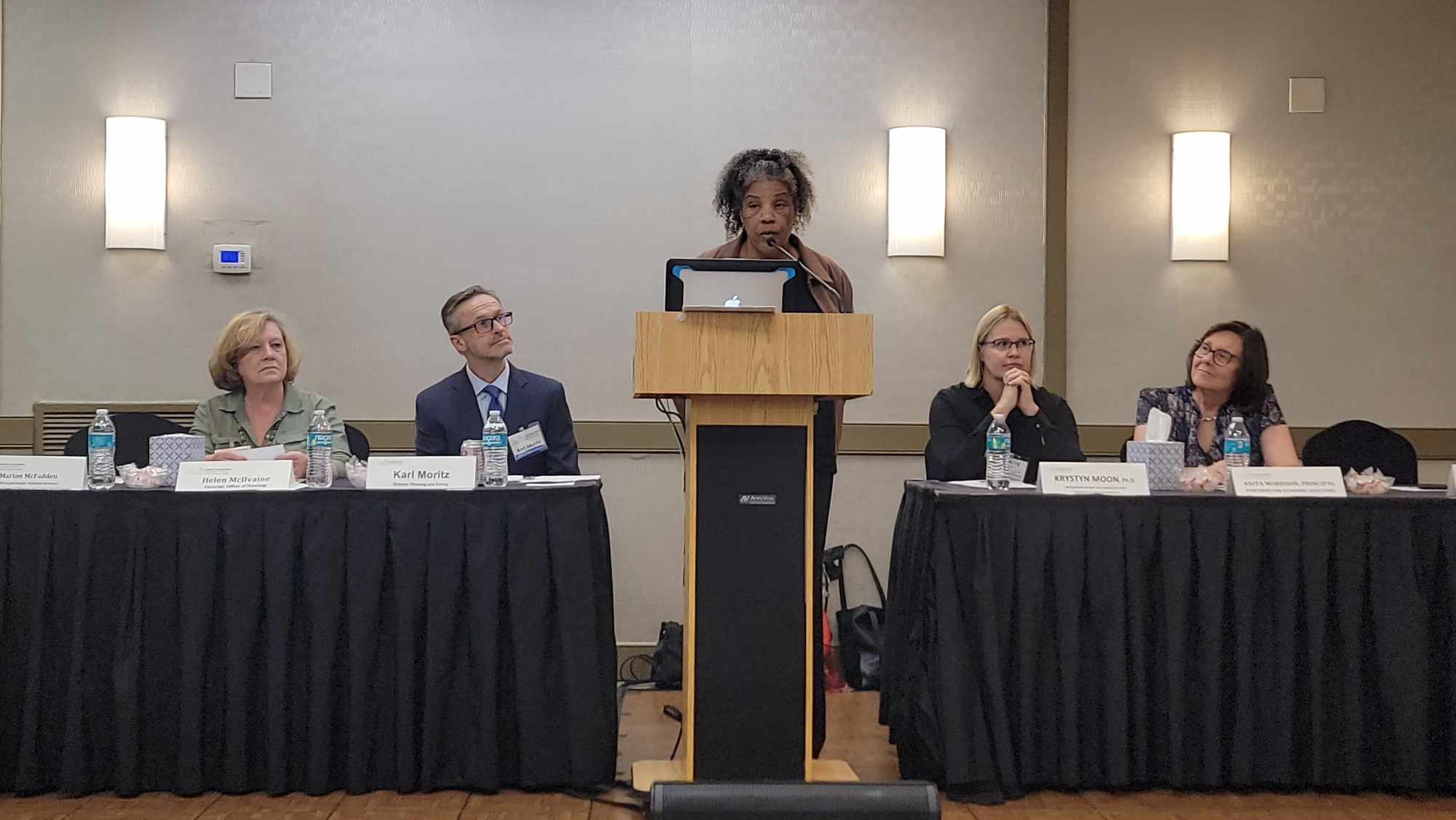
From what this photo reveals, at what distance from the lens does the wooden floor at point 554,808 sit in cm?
273

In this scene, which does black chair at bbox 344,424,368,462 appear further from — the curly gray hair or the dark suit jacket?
the curly gray hair

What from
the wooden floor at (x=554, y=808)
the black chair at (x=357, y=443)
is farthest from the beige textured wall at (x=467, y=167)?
the wooden floor at (x=554, y=808)

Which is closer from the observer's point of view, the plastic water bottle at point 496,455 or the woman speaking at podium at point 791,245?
the plastic water bottle at point 496,455

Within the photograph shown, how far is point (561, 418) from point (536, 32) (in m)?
1.83

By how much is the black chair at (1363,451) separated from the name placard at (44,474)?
142 inches

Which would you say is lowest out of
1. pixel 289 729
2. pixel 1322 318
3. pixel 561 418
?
pixel 289 729

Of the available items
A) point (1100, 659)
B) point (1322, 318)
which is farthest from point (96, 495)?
point (1322, 318)

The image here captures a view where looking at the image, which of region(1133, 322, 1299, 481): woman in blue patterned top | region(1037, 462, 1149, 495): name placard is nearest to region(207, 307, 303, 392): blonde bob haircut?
region(1037, 462, 1149, 495): name placard

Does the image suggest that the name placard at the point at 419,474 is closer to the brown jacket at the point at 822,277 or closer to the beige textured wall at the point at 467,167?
the brown jacket at the point at 822,277

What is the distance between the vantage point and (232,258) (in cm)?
462

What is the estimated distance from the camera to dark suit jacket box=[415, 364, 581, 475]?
3.55 meters

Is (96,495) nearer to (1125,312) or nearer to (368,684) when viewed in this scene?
(368,684)

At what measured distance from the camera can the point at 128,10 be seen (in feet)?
15.2

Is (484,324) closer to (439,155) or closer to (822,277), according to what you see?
(822,277)
